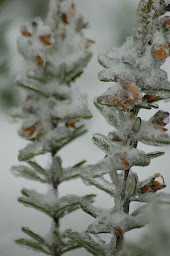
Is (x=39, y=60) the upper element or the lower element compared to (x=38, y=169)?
upper

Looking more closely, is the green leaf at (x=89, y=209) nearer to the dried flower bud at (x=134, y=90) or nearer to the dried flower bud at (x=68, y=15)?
the dried flower bud at (x=134, y=90)

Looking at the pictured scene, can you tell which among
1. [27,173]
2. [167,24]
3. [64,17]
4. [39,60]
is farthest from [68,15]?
[27,173]

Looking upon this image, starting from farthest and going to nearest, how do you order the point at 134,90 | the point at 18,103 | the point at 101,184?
the point at 18,103 < the point at 101,184 < the point at 134,90

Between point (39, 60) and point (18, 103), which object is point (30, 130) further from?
point (18, 103)

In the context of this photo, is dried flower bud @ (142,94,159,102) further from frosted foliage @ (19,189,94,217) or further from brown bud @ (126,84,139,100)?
frosted foliage @ (19,189,94,217)

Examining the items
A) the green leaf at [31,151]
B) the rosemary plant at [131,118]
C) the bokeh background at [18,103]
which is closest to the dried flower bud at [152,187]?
the rosemary plant at [131,118]

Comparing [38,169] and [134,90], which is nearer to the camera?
[134,90]

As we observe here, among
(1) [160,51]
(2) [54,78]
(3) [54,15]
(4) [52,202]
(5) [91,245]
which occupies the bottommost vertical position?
(5) [91,245]
